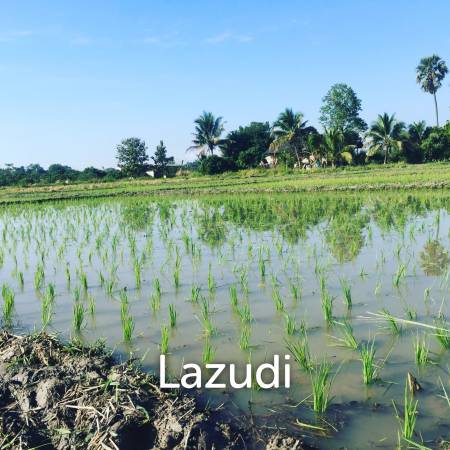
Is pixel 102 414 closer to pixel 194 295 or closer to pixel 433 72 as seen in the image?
pixel 194 295

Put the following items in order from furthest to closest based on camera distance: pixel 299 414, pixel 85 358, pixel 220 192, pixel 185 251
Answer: pixel 220 192 → pixel 185 251 → pixel 85 358 → pixel 299 414

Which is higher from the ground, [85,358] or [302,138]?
[302,138]

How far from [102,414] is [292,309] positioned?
5.82 feet

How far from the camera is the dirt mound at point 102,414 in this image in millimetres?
1819

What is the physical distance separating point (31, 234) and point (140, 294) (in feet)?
16.7

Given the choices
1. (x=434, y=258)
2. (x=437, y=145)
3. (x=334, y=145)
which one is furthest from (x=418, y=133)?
(x=434, y=258)

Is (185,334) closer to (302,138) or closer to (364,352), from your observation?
(364,352)

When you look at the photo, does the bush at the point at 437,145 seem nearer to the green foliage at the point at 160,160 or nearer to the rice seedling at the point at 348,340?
the green foliage at the point at 160,160

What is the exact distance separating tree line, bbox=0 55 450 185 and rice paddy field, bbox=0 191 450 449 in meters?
22.9

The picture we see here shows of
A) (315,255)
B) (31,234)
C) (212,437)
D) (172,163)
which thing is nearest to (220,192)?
(31,234)

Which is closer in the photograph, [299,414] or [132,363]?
[299,414]

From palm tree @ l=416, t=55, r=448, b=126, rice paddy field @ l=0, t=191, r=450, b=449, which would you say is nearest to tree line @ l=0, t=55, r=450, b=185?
palm tree @ l=416, t=55, r=448, b=126

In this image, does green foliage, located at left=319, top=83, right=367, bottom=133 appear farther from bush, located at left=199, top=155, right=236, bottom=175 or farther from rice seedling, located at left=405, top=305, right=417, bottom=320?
rice seedling, located at left=405, top=305, right=417, bottom=320

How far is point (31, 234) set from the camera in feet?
27.7
